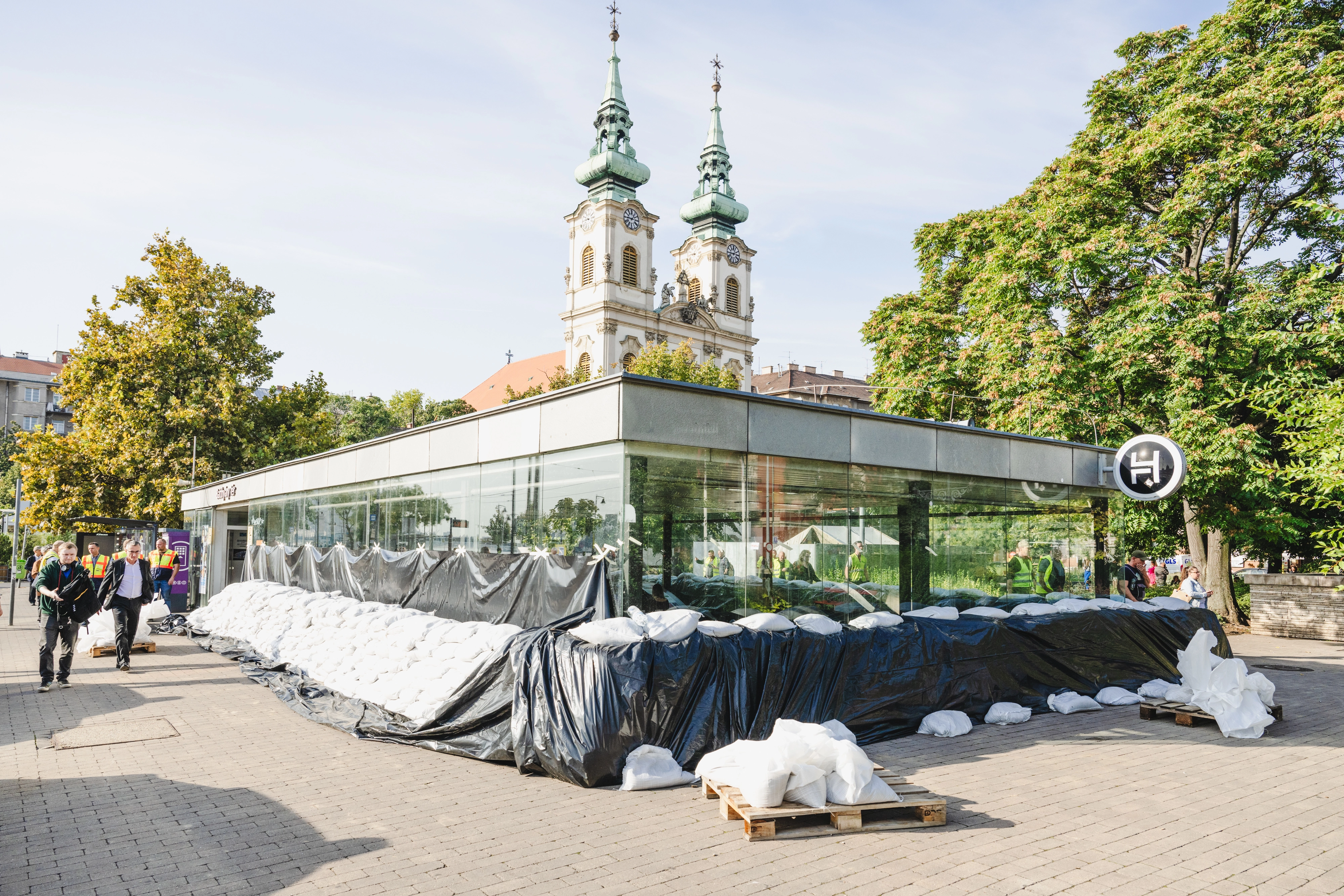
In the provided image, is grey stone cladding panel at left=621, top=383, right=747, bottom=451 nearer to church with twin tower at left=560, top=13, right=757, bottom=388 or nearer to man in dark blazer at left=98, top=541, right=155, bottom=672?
man in dark blazer at left=98, top=541, right=155, bottom=672

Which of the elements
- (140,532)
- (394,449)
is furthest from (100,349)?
(394,449)

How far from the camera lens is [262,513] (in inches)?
765

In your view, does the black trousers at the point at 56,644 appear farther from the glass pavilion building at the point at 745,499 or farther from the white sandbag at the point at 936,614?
the white sandbag at the point at 936,614

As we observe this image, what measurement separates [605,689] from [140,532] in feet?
66.4

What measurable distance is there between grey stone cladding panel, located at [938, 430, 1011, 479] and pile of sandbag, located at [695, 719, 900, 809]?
5.76 metres

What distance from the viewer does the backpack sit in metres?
10.8

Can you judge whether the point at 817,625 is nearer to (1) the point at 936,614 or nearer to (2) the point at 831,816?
(1) the point at 936,614

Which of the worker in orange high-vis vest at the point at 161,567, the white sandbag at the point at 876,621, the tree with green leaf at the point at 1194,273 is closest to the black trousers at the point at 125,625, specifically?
the worker in orange high-vis vest at the point at 161,567

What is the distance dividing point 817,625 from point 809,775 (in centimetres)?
270

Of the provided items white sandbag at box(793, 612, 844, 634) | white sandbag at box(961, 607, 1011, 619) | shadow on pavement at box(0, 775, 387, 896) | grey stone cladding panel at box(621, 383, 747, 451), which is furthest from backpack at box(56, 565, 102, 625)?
white sandbag at box(961, 607, 1011, 619)

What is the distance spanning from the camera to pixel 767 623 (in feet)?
26.1

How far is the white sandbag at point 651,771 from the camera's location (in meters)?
6.61

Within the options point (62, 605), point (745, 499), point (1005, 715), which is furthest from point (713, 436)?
point (62, 605)

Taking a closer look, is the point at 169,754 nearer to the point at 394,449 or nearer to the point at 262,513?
the point at 394,449
